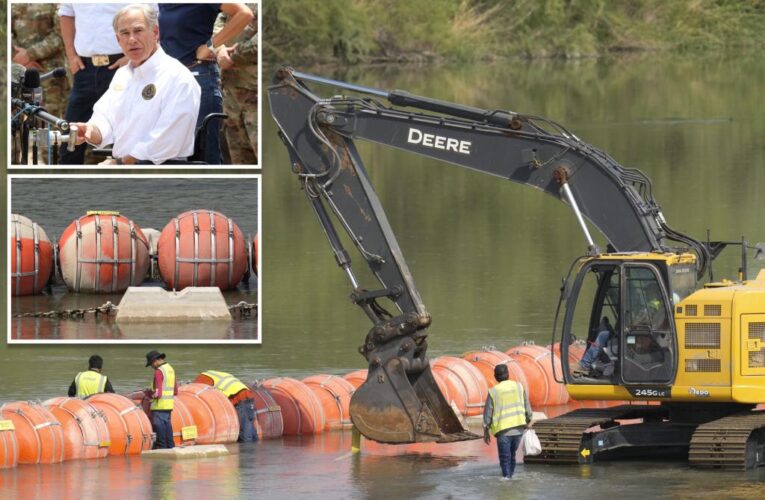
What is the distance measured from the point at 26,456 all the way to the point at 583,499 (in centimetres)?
666

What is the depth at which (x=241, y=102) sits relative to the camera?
Answer: 2462cm

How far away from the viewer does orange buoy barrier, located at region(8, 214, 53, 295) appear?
2967 cm

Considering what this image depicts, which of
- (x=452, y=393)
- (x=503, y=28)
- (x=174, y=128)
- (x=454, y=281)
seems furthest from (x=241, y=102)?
(x=503, y=28)

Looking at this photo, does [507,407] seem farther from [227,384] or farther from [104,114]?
[104,114]

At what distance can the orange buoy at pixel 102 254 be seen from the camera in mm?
29031

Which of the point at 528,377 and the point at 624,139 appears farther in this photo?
the point at 624,139

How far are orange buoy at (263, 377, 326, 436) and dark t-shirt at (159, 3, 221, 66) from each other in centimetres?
523

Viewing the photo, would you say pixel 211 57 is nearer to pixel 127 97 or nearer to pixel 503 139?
pixel 127 97

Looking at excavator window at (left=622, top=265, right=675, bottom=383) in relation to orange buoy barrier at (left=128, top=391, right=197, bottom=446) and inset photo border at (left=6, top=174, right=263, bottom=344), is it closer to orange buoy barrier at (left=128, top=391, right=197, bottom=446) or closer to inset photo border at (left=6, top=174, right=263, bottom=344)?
orange buoy barrier at (left=128, top=391, right=197, bottom=446)

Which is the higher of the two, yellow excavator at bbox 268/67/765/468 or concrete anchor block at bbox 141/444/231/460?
yellow excavator at bbox 268/67/765/468

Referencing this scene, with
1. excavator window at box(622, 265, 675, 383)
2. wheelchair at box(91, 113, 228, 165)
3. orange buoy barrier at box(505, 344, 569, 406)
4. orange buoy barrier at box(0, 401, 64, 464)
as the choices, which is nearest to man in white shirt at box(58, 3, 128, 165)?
wheelchair at box(91, 113, 228, 165)

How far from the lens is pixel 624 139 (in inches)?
2702

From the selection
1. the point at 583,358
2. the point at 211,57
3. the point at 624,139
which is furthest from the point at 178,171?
the point at 624,139

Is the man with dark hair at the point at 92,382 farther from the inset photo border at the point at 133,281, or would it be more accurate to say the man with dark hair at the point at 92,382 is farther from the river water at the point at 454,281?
the inset photo border at the point at 133,281
